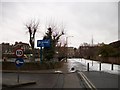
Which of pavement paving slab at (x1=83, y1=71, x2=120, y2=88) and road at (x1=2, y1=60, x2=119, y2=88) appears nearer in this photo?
pavement paving slab at (x1=83, y1=71, x2=120, y2=88)

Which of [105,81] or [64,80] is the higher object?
[105,81]

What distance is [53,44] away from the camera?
Result: 42594mm

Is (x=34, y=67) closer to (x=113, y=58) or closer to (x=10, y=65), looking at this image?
(x=10, y=65)

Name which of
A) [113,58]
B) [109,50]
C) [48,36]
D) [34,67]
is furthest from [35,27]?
[109,50]

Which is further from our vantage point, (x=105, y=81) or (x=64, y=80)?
(x=64, y=80)

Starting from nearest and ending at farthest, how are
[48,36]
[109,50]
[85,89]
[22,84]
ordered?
[85,89] → [22,84] → [48,36] → [109,50]

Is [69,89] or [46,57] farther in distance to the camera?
[46,57]

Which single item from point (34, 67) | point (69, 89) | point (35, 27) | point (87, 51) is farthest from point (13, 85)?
point (87, 51)

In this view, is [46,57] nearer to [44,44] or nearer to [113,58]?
[44,44]

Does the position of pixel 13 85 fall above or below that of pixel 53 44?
below

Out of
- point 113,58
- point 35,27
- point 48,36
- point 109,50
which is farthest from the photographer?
point 109,50

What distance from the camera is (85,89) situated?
43.6 feet

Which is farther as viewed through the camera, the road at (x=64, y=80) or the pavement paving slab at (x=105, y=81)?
the road at (x=64, y=80)

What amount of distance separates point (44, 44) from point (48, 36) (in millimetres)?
7202
